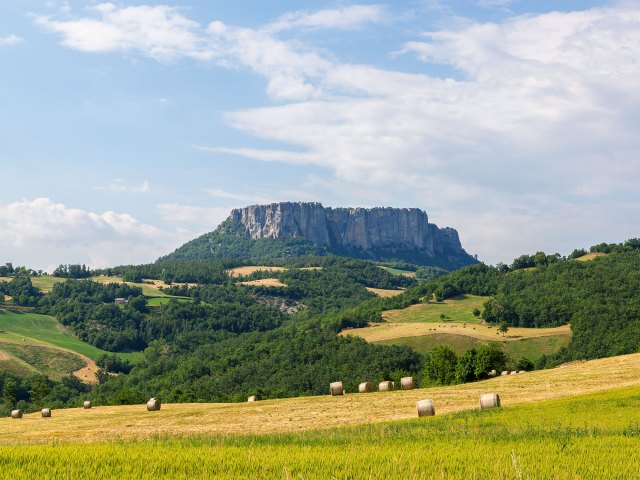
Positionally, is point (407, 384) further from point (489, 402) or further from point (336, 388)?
point (489, 402)

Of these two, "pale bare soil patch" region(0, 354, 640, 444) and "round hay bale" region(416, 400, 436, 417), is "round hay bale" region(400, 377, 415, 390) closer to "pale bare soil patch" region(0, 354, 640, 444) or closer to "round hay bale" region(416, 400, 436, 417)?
"pale bare soil patch" region(0, 354, 640, 444)

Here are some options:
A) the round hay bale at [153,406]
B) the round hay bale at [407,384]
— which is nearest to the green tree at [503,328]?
the round hay bale at [407,384]

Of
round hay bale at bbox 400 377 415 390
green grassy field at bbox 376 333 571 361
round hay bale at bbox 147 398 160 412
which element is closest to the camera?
round hay bale at bbox 147 398 160 412

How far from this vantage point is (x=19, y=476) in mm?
11211

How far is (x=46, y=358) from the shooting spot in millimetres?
184125

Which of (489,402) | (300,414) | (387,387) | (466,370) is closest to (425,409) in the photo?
(489,402)

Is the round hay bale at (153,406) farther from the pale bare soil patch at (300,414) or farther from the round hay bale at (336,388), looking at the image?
the round hay bale at (336,388)

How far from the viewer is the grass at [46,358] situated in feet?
577

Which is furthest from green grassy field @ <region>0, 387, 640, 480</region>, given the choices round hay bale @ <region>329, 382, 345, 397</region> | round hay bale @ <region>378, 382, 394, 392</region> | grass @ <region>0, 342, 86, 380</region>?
grass @ <region>0, 342, 86, 380</region>

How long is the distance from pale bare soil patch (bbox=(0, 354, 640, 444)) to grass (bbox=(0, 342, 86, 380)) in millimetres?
137932

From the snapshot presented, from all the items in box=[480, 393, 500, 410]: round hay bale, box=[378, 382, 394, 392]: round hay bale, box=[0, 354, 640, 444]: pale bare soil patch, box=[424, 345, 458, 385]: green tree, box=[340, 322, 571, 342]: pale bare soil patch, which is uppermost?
box=[480, 393, 500, 410]: round hay bale

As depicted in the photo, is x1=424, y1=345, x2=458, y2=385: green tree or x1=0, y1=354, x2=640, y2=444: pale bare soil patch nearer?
x1=0, y1=354, x2=640, y2=444: pale bare soil patch

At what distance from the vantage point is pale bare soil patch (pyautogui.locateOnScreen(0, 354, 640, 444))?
33.0 m

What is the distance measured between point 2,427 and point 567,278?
604 feet
